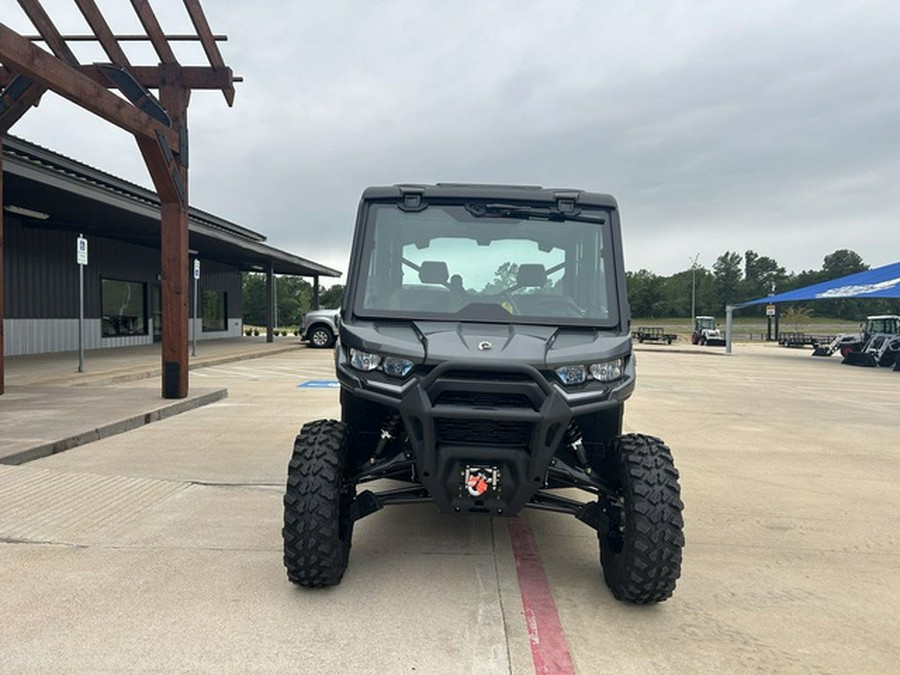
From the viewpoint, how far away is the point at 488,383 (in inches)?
122

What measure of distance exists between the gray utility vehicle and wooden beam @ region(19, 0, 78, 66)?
7077 mm

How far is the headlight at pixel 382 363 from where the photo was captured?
324cm

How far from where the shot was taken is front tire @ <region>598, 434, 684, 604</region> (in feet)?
10.3

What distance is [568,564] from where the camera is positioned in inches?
154

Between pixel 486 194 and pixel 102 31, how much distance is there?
727 cm

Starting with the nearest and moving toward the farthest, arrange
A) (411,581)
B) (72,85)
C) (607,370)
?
1. (607,370)
2. (411,581)
3. (72,85)

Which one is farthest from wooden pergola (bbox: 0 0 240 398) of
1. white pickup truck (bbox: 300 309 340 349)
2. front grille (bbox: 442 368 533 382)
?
white pickup truck (bbox: 300 309 340 349)

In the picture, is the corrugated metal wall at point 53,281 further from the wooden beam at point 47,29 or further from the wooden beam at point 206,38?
the wooden beam at point 206,38

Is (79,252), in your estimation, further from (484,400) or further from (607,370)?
(607,370)

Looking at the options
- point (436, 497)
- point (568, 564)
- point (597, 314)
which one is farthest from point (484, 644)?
point (597, 314)

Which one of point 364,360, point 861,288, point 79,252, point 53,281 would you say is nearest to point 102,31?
point 79,252

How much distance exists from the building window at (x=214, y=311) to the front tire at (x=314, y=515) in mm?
25674

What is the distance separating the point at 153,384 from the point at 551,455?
407 inches

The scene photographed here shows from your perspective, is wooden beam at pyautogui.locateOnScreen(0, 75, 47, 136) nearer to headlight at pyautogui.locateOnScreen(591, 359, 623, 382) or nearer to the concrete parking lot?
the concrete parking lot
